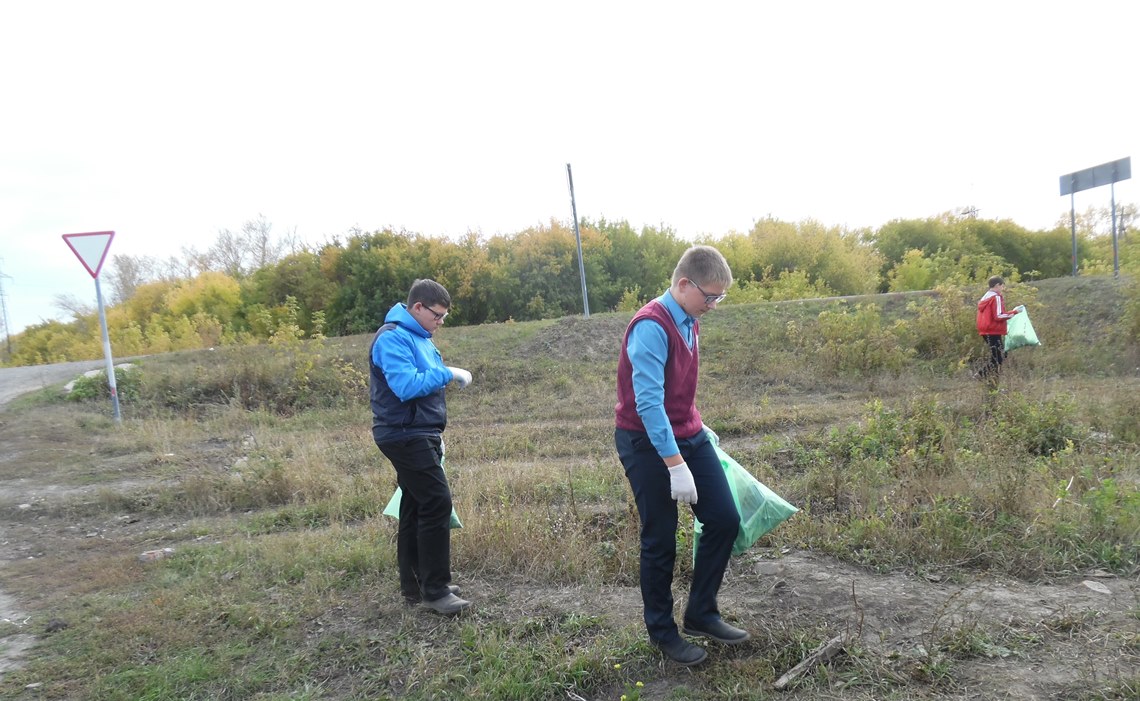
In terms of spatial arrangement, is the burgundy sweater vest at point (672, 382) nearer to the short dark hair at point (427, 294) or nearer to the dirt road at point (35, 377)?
the short dark hair at point (427, 294)

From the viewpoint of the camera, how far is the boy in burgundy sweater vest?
291 centimetres

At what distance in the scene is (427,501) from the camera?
362 centimetres

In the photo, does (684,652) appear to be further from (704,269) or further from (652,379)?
(704,269)

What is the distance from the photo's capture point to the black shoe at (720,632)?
3.09 m

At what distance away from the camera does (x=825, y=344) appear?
12898 millimetres

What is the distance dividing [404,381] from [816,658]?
91.4 inches

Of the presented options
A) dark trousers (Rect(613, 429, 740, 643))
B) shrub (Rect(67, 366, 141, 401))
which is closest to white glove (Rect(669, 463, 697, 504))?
dark trousers (Rect(613, 429, 740, 643))

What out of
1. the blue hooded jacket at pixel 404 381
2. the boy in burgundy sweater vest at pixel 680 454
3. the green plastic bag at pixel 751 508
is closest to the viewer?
the boy in burgundy sweater vest at pixel 680 454

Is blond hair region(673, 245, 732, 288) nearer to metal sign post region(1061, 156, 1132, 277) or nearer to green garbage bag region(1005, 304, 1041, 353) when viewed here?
green garbage bag region(1005, 304, 1041, 353)

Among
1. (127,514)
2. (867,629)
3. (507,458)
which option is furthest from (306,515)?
(867,629)

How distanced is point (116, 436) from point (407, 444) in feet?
26.7

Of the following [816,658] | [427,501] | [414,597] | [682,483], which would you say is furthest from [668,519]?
[414,597]

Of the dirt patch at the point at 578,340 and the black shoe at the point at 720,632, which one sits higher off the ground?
the dirt patch at the point at 578,340

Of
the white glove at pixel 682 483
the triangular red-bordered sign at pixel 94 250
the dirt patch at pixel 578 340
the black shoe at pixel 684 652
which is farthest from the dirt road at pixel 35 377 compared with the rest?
the white glove at pixel 682 483
